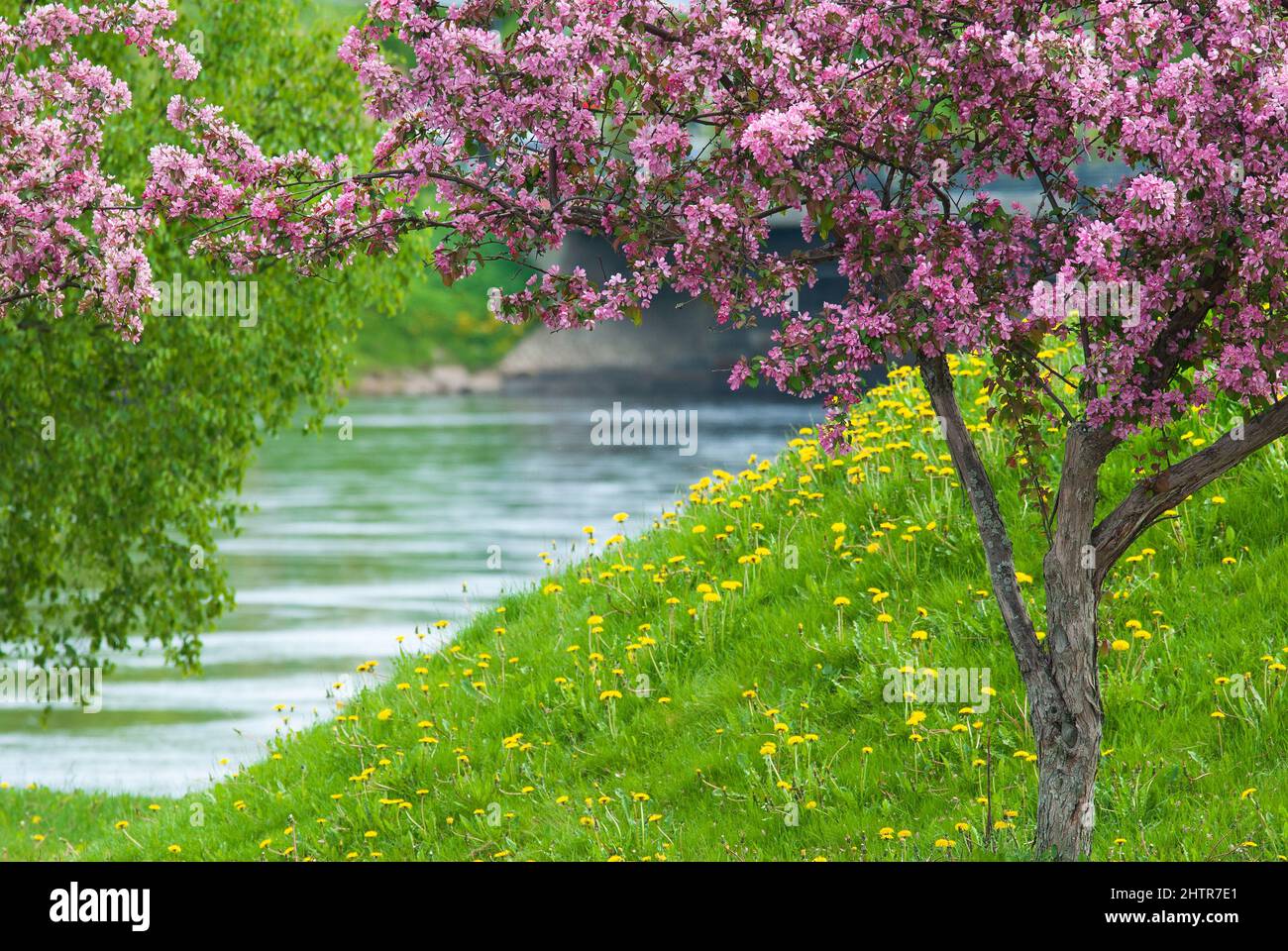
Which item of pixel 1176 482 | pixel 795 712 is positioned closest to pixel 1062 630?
pixel 1176 482

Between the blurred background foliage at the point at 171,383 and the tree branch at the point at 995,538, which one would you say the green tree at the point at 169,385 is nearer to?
the blurred background foliage at the point at 171,383

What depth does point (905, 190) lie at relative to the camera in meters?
7.02

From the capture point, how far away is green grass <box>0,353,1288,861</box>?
8.77m

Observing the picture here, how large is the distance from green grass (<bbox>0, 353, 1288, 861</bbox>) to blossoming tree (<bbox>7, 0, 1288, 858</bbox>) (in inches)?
59.9

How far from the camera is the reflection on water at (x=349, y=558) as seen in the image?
19172 mm

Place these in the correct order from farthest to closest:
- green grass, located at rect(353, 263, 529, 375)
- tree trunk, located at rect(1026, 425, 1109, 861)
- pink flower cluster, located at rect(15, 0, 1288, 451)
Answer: green grass, located at rect(353, 263, 529, 375) → tree trunk, located at rect(1026, 425, 1109, 861) → pink flower cluster, located at rect(15, 0, 1288, 451)

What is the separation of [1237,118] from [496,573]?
1041 inches

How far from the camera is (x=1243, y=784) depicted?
8484 mm

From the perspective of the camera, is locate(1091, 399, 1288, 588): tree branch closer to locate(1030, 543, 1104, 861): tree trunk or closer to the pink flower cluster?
locate(1030, 543, 1104, 861): tree trunk

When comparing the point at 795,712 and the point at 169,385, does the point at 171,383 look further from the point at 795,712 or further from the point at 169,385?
the point at 795,712

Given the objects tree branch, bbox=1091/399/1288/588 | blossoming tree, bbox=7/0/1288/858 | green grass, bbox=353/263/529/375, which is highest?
green grass, bbox=353/263/529/375

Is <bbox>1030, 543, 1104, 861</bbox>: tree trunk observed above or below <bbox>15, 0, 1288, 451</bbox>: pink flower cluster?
below

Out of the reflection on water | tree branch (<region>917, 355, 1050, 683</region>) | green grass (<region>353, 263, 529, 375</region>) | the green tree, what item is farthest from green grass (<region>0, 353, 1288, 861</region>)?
green grass (<region>353, 263, 529, 375</region>)
